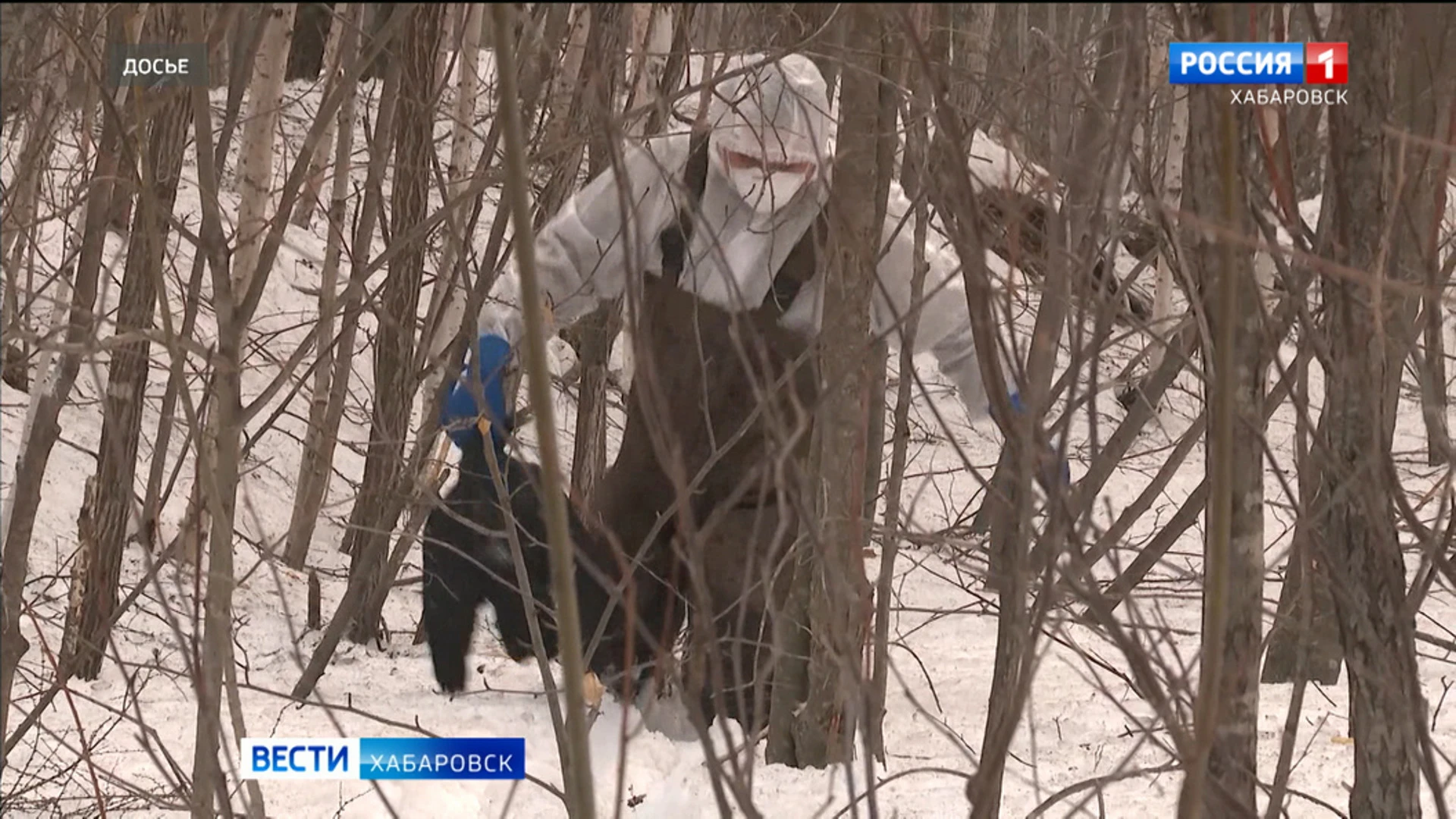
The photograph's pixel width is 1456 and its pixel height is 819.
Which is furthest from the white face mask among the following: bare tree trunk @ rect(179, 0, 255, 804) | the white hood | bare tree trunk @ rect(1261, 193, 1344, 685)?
bare tree trunk @ rect(179, 0, 255, 804)

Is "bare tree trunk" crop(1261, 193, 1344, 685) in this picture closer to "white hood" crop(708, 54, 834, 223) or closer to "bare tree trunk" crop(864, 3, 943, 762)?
"bare tree trunk" crop(864, 3, 943, 762)

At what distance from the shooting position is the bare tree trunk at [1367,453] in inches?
57.0

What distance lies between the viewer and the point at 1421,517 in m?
6.68

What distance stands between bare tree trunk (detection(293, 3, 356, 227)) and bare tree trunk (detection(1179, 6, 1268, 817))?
0.73m

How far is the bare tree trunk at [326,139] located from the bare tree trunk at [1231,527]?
0.73 m

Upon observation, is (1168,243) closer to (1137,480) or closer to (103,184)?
(103,184)

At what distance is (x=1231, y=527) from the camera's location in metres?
1.45

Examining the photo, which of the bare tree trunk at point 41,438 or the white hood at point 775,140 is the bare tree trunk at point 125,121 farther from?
the white hood at point 775,140

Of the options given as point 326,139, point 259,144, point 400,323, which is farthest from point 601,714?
point 326,139

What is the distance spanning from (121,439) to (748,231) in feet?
5.37

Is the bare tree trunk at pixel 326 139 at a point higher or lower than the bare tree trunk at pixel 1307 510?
higher

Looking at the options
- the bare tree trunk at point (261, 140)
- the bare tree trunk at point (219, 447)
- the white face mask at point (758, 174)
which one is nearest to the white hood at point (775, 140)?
the white face mask at point (758, 174)

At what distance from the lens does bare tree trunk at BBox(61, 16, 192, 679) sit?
3.33 metres

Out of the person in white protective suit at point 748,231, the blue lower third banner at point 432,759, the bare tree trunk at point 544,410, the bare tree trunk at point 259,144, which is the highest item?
the bare tree trunk at point 259,144
